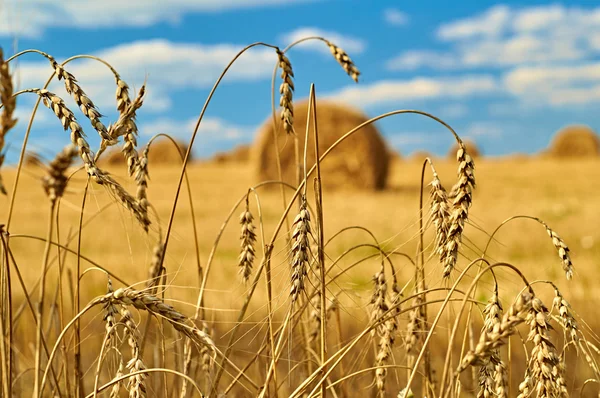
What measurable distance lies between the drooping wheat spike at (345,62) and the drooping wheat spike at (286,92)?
140 millimetres

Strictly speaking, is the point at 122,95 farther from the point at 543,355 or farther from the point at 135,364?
the point at 543,355

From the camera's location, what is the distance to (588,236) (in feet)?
30.9

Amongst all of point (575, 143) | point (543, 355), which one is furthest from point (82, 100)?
point (575, 143)

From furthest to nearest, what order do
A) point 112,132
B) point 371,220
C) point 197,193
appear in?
point 197,193
point 371,220
point 112,132

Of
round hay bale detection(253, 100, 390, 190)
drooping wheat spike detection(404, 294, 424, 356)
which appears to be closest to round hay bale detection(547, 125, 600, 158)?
round hay bale detection(253, 100, 390, 190)

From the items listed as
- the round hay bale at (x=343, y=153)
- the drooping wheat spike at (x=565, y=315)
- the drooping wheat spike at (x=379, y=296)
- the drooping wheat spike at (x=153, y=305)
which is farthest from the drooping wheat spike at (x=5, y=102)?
the round hay bale at (x=343, y=153)

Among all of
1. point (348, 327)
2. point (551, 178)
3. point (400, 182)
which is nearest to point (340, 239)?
point (348, 327)

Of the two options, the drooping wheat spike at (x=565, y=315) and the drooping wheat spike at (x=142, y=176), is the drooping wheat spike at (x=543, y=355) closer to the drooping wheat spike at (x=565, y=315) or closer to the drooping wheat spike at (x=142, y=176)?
the drooping wheat spike at (x=565, y=315)

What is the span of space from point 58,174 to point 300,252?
1.15 metres

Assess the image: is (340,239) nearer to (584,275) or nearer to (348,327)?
(584,275)

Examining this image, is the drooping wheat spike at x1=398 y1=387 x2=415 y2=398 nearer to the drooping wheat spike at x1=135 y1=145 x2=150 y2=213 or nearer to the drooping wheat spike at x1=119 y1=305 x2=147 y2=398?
the drooping wheat spike at x1=119 y1=305 x2=147 y2=398

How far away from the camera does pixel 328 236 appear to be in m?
10.4

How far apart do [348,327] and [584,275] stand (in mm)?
2866

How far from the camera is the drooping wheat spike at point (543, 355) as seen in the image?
139cm
